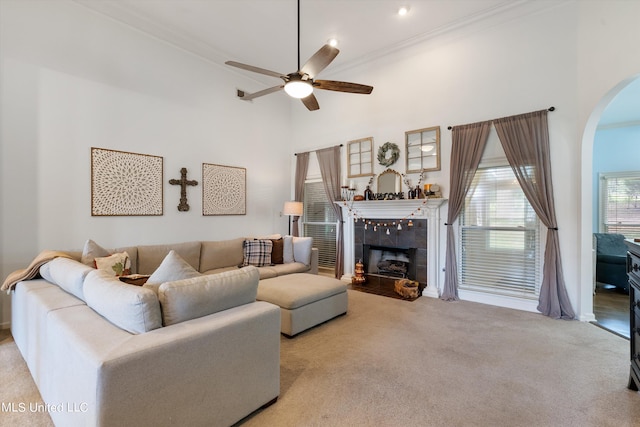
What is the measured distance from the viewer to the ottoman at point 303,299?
297cm

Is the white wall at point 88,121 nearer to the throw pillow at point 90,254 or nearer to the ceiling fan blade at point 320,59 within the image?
the throw pillow at point 90,254

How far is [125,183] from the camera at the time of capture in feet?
13.3

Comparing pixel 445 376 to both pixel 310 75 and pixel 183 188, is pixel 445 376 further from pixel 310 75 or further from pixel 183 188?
pixel 183 188

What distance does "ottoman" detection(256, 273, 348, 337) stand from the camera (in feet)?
9.75

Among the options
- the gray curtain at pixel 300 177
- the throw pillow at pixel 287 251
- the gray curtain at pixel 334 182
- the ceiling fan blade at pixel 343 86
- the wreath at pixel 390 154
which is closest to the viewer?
the ceiling fan blade at pixel 343 86

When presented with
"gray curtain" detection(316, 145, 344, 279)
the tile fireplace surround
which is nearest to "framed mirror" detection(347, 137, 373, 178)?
"gray curtain" detection(316, 145, 344, 279)

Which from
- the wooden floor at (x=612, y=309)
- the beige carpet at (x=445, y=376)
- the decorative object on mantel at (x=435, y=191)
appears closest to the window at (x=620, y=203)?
the wooden floor at (x=612, y=309)

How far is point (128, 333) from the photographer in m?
1.49

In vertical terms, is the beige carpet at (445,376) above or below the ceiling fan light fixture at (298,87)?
below

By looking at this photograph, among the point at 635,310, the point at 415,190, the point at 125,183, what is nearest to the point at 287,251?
the point at 415,190

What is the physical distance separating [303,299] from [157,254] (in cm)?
224

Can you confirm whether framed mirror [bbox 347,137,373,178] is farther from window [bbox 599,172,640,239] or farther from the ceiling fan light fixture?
window [bbox 599,172,640,239]

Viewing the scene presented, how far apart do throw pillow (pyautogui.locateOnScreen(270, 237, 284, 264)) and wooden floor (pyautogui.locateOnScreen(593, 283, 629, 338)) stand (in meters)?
4.11

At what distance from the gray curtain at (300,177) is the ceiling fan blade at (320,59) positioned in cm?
333
